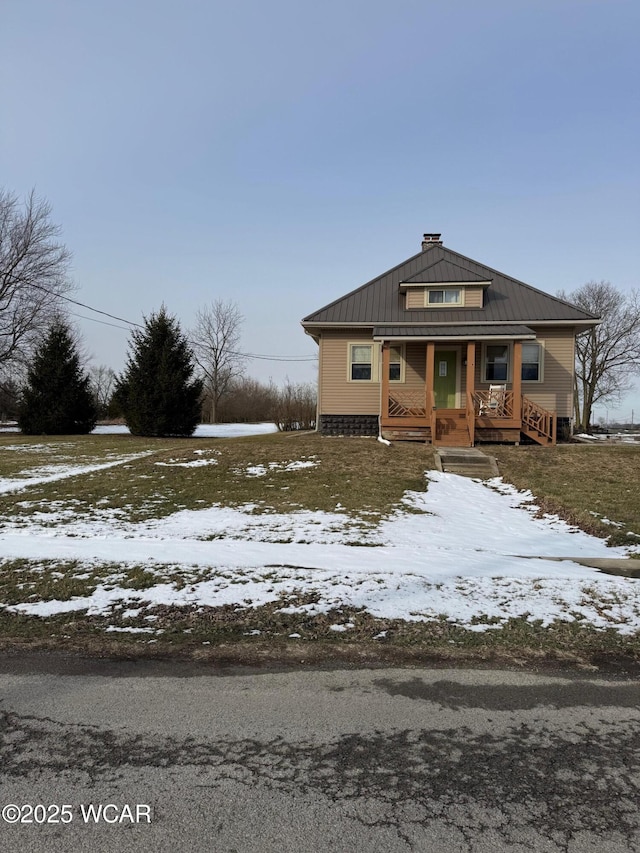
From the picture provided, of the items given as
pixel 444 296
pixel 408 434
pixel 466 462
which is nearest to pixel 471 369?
pixel 408 434

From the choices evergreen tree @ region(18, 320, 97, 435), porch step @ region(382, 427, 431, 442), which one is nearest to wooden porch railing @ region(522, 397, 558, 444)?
porch step @ region(382, 427, 431, 442)

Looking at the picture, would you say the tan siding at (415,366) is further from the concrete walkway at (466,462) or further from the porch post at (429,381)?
the concrete walkway at (466,462)

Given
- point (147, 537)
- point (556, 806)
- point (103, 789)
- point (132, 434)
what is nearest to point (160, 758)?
point (103, 789)

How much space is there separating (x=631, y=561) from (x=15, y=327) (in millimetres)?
33876

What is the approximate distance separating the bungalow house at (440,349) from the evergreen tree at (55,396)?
651 inches

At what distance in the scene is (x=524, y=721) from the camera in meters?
2.72

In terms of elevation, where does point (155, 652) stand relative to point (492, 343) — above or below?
below

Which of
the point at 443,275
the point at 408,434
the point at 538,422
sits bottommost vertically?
the point at 408,434

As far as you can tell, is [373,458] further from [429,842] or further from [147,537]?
[429,842]

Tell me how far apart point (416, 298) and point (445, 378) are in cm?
290

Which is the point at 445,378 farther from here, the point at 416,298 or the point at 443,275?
the point at 443,275

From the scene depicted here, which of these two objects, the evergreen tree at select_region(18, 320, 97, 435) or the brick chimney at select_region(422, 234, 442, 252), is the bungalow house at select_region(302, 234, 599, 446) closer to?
the brick chimney at select_region(422, 234, 442, 252)

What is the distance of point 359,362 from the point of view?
17.5 meters

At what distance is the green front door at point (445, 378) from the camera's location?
17.4 metres
